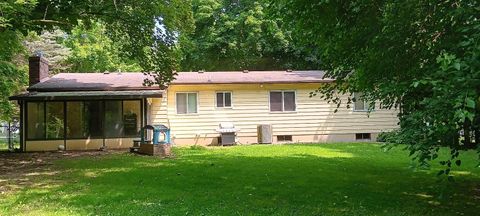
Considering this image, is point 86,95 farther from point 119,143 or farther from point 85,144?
point 119,143

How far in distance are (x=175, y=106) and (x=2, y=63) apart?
694cm

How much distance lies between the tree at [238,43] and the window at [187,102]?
1180 cm

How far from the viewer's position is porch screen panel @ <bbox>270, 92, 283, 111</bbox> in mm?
20594

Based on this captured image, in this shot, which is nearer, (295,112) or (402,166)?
(402,166)

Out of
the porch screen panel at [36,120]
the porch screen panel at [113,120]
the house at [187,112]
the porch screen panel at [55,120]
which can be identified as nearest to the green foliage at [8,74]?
the house at [187,112]

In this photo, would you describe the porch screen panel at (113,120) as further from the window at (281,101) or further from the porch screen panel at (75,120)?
the window at (281,101)

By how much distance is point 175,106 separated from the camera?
20016 millimetres

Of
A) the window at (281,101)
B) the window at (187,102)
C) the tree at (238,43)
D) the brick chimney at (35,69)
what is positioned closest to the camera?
the brick chimney at (35,69)

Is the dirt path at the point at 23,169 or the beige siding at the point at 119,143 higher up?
the beige siding at the point at 119,143

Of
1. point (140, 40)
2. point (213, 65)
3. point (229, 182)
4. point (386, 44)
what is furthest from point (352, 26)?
point (213, 65)

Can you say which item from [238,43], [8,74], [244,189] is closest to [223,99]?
[8,74]

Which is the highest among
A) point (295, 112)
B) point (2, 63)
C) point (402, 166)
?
point (2, 63)

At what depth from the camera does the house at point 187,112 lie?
17859 mm

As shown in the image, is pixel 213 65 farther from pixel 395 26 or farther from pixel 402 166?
pixel 395 26
